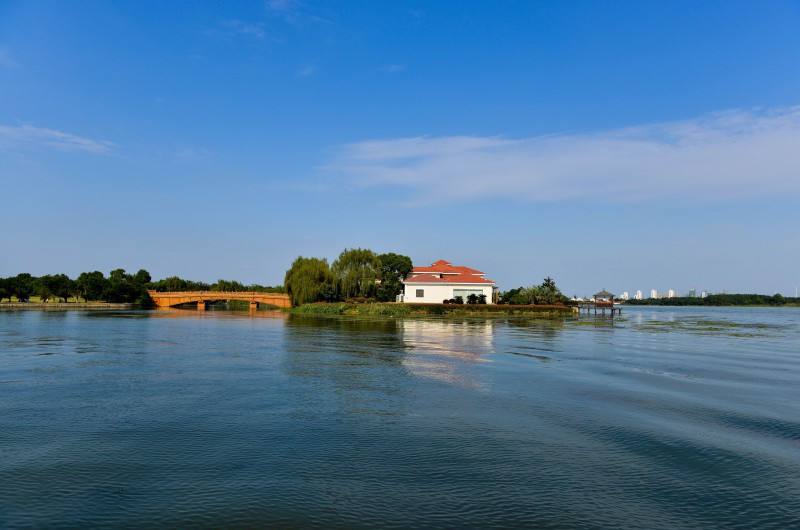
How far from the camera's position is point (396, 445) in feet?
38.2

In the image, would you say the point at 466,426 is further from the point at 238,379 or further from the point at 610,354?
the point at 610,354

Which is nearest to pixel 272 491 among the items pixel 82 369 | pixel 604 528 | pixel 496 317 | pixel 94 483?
pixel 94 483

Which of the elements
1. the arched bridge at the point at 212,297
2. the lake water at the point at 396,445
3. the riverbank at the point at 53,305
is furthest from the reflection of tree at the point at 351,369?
the riverbank at the point at 53,305

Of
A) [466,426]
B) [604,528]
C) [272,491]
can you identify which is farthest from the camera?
[466,426]

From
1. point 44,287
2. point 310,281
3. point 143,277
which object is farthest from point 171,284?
point 310,281

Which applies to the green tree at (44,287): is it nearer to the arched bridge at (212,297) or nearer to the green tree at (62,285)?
the green tree at (62,285)

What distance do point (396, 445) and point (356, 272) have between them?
2770 inches

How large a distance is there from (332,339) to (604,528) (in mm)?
28538

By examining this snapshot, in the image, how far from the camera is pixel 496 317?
67.4 meters

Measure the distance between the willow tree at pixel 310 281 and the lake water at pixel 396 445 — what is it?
185ft

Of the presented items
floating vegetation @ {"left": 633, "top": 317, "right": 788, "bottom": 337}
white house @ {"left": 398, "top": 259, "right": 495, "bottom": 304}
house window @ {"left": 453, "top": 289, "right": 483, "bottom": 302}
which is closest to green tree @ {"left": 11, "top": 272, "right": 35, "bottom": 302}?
white house @ {"left": 398, "top": 259, "right": 495, "bottom": 304}

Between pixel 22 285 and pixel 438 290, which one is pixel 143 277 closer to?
pixel 22 285

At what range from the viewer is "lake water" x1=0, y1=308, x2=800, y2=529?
834cm

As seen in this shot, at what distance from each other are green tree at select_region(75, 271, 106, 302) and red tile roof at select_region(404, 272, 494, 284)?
66.4 metres
